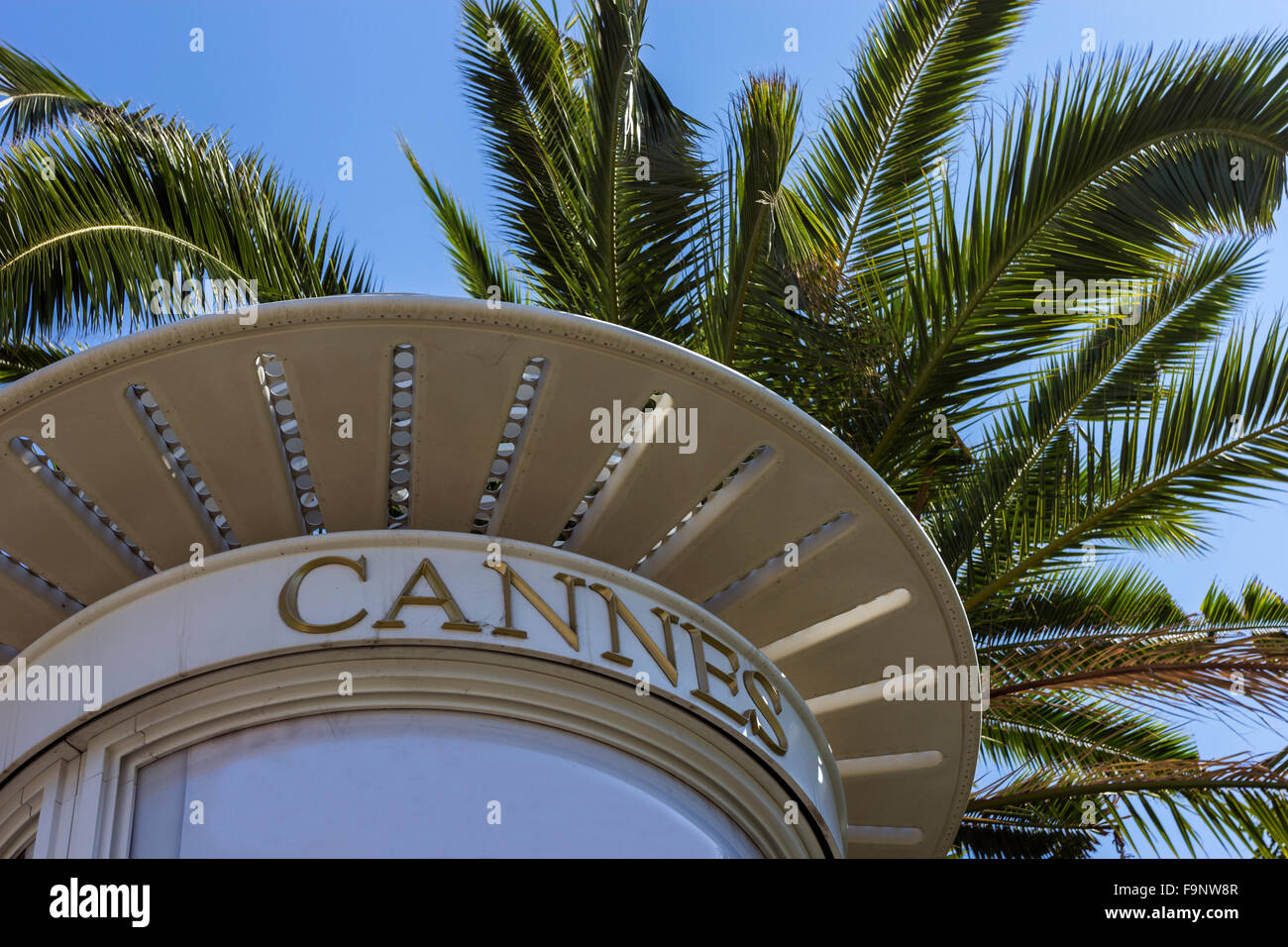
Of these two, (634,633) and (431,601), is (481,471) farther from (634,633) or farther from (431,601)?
(634,633)

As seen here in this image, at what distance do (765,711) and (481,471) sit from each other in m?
1.58

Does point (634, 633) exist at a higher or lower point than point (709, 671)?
higher

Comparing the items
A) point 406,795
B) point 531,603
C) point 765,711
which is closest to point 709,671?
point 765,711

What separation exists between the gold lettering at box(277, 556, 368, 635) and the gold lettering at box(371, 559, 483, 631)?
12cm

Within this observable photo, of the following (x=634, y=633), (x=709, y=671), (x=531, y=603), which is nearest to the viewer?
(x=531, y=603)

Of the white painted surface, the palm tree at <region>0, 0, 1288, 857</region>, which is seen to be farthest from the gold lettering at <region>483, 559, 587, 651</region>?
the palm tree at <region>0, 0, 1288, 857</region>

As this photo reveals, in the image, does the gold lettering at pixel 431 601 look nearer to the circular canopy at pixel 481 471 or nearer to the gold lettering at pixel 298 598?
the gold lettering at pixel 298 598

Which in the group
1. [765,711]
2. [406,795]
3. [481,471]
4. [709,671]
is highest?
[481,471]

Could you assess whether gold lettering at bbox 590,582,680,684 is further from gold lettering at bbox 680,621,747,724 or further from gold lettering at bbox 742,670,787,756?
gold lettering at bbox 742,670,787,756

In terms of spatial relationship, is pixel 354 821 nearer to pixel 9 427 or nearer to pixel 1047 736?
pixel 9 427

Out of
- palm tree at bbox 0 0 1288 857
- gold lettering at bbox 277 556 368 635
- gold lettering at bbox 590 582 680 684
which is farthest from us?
palm tree at bbox 0 0 1288 857

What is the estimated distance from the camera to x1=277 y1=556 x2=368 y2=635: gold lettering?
19.1 feet

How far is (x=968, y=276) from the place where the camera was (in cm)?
888

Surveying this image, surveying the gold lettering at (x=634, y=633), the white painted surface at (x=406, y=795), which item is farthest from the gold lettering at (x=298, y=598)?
the gold lettering at (x=634, y=633)
